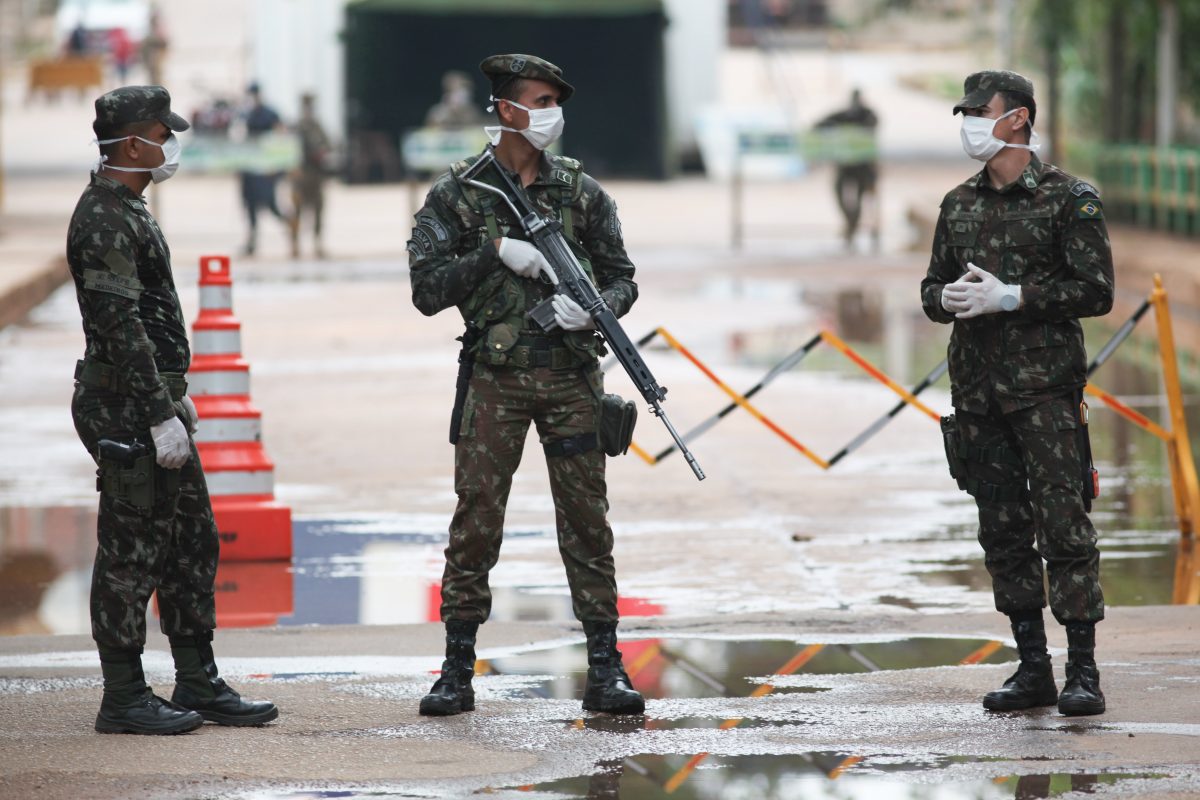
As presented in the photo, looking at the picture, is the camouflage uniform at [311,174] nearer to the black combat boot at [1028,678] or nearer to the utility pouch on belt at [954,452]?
the utility pouch on belt at [954,452]

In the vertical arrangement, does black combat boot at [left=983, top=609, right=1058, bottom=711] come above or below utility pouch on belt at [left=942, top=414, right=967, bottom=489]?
below

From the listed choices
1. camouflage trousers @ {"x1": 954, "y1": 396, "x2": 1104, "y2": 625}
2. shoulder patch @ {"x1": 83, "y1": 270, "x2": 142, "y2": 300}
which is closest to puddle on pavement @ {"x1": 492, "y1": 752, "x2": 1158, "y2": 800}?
camouflage trousers @ {"x1": 954, "y1": 396, "x2": 1104, "y2": 625}

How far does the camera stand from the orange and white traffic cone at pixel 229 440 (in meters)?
9.28

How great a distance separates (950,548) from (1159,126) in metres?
16.6

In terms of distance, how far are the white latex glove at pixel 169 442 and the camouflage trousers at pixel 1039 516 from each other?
8.02ft

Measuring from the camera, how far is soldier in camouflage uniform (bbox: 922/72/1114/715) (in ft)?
20.9

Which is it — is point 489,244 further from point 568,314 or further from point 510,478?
point 510,478

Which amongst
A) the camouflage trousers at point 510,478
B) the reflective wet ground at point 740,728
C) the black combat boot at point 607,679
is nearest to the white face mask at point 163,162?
the camouflage trousers at point 510,478

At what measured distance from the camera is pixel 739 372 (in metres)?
15.3

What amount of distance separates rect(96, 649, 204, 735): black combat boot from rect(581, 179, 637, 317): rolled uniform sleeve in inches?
72.2

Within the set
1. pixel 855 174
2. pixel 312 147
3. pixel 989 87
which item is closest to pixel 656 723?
pixel 989 87

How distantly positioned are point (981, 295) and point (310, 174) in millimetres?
19892

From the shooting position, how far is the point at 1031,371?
252 inches

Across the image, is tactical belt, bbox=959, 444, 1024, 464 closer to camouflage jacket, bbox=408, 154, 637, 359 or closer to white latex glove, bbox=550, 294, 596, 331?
camouflage jacket, bbox=408, 154, 637, 359
